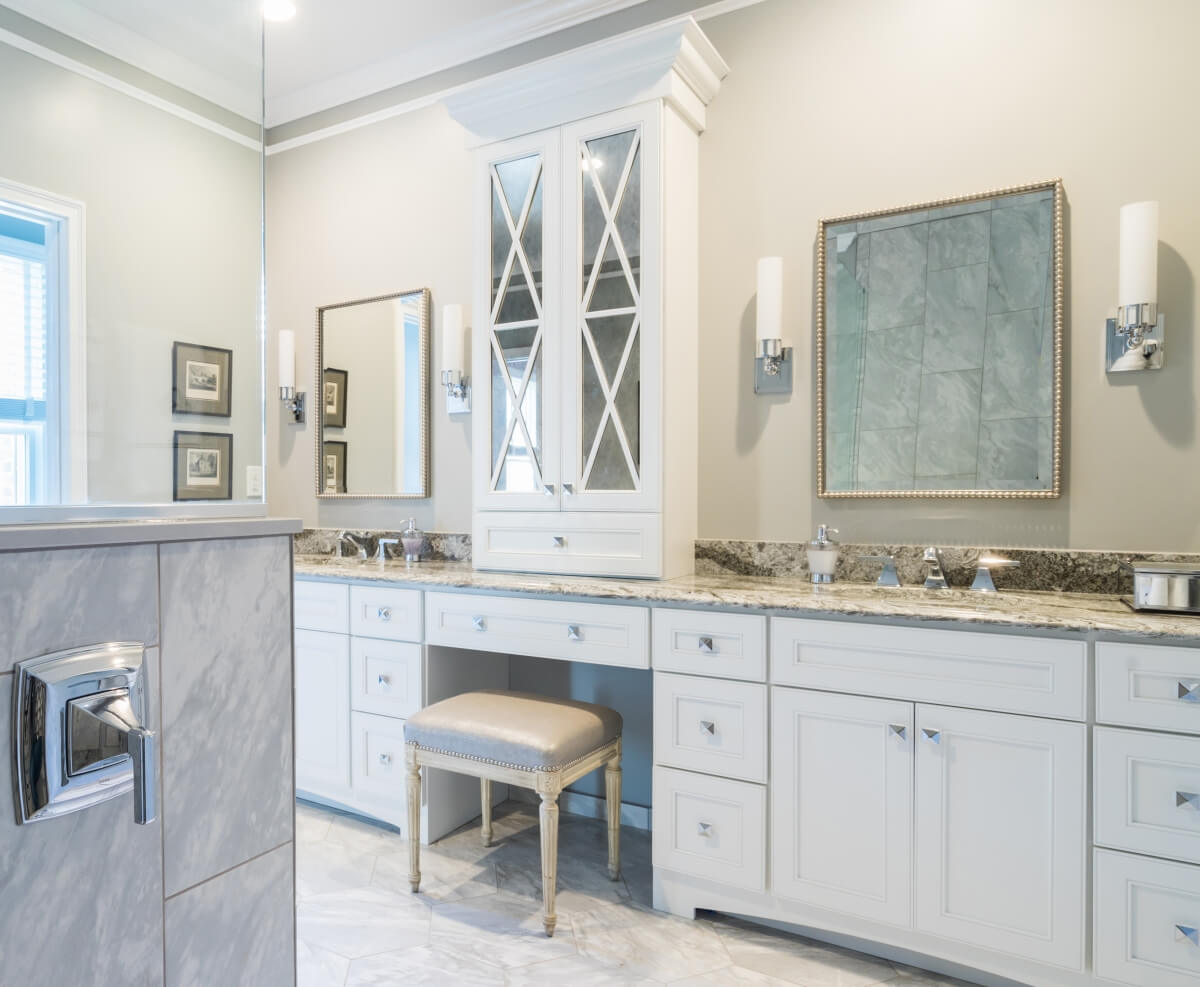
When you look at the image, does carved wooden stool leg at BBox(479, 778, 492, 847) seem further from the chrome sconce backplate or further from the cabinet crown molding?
the cabinet crown molding

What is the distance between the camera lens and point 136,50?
0.66m

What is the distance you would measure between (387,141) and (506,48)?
2.24ft

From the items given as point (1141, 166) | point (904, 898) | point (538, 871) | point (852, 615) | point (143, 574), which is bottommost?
point (538, 871)

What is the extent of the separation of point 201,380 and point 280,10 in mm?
2770

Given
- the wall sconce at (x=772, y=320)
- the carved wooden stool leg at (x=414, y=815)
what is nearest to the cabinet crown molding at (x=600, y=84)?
the wall sconce at (x=772, y=320)

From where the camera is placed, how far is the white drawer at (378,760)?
250 cm

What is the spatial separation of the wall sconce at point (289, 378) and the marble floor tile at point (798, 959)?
9.03ft

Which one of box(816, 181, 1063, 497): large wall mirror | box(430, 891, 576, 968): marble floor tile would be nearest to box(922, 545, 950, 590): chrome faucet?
box(816, 181, 1063, 497): large wall mirror

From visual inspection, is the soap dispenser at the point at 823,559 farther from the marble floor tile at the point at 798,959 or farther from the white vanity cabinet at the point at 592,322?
the marble floor tile at the point at 798,959

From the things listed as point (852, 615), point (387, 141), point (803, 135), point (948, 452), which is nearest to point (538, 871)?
point (852, 615)

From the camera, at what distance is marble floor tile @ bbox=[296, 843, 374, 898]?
2213 mm

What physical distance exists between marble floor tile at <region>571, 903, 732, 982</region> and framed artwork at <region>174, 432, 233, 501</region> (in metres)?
1.61

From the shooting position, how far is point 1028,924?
1624mm

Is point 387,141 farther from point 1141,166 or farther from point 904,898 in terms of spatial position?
point 904,898
